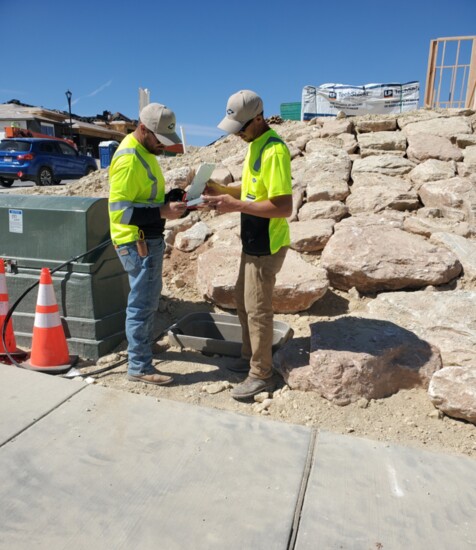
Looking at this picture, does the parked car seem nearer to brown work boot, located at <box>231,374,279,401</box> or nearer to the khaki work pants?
the khaki work pants

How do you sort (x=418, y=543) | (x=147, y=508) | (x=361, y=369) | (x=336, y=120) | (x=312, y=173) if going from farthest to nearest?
(x=336, y=120)
(x=312, y=173)
(x=361, y=369)
(x=147, y=508)
(x=418, y=543)

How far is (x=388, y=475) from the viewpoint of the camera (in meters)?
2.53

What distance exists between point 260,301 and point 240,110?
124 cm

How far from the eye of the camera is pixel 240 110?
9.91 ft

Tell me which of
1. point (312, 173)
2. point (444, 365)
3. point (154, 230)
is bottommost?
point (444, 365)

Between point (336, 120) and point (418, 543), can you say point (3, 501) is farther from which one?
point (336, 120)

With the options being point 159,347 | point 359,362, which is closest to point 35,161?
point 159,347

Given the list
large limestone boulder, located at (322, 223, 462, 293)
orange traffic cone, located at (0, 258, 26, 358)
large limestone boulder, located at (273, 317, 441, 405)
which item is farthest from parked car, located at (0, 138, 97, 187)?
large limestone boulder, located at (273, 317, 441, 405)

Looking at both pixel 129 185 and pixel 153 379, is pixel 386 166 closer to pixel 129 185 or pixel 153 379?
pixel 129 185

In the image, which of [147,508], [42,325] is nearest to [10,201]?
[42,325]

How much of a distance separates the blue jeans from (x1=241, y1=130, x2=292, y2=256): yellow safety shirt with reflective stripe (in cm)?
67

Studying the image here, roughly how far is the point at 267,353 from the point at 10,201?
8.51 ft

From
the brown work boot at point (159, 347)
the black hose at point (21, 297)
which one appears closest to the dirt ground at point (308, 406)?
the brown work boot at point (159, 347)

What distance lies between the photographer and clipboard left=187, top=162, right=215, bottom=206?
3250mm
